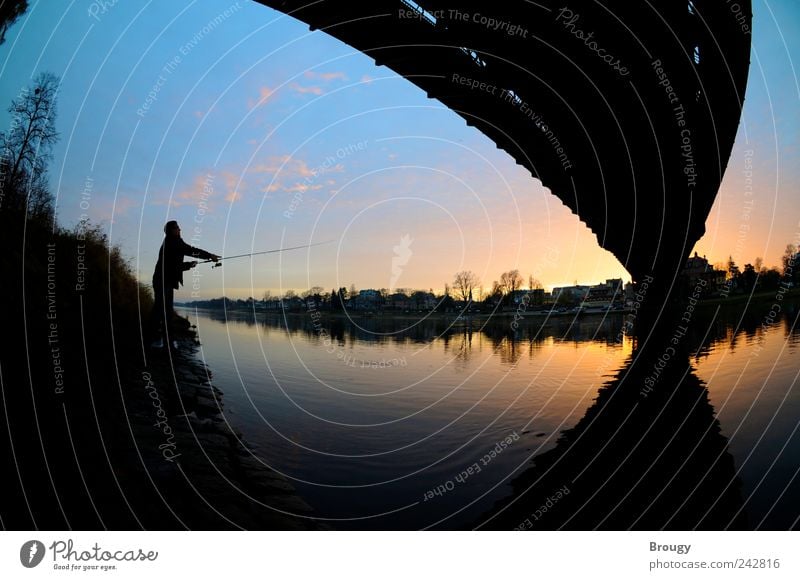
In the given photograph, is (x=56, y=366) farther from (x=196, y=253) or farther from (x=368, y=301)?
(x=368, y=301)

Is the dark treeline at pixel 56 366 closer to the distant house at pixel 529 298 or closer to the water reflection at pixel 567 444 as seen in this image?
the water reflection at pixel 567 444

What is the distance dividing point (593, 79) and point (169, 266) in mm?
14765

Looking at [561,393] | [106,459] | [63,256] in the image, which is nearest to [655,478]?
[561,393]

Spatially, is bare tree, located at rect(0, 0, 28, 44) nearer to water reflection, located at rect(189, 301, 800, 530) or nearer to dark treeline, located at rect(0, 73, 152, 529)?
Result: dark treeline, located at rect(0, 73, 152, 529)

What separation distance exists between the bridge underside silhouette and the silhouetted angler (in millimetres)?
6914

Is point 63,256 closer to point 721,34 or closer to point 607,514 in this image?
point 607,514

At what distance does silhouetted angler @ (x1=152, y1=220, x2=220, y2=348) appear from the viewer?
9688mm

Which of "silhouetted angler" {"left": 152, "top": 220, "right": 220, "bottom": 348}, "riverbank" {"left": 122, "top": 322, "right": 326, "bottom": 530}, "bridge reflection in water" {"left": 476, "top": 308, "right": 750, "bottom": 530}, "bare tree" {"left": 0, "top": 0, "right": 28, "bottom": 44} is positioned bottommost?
"bridge reflection in water" {"left": 476, "top": 308, "right": 750, "bottom": 530}

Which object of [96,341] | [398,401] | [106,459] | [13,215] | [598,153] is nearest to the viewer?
[106,459]

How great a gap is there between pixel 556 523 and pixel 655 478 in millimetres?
3184

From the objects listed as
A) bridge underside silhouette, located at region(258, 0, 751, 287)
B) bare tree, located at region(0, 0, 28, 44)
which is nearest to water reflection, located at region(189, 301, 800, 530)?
bridge underside silhouette, located at region(258, 0, 751, 287)

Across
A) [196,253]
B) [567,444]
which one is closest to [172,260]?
[196,253]

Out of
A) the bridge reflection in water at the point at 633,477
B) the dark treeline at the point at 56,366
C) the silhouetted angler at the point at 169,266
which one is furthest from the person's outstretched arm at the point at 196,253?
the bridge reflection in water at the point at 633,477

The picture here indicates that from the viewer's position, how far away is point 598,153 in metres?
19.6
